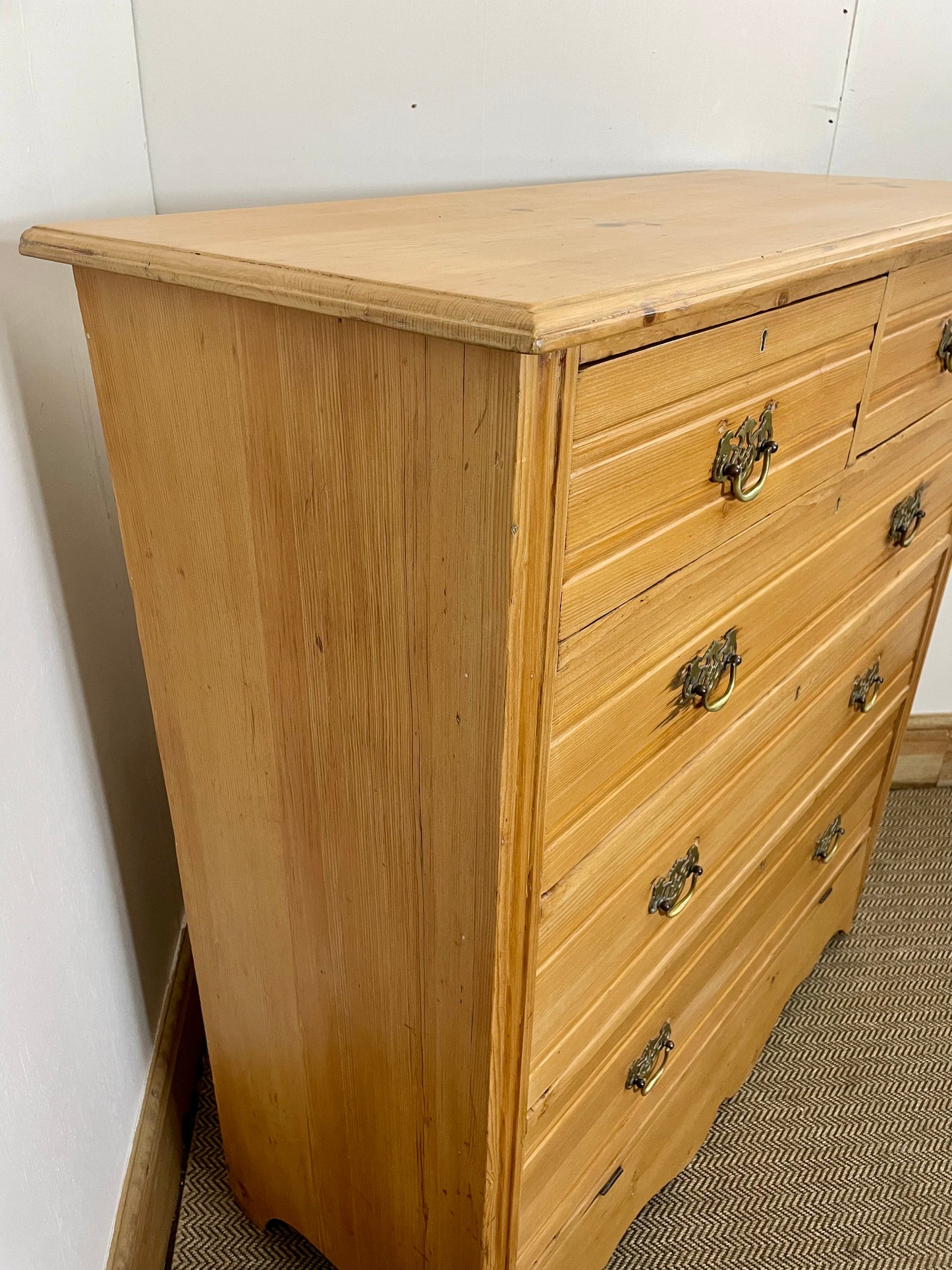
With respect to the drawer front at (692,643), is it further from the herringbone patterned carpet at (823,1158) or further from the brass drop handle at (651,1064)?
the herringbone patterned carpet at (823,1158)

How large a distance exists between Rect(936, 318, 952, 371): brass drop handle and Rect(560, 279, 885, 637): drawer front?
0.27 meters

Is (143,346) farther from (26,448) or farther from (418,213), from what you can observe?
(418,213)

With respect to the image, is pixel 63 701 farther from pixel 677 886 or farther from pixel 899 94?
pixel 899 94

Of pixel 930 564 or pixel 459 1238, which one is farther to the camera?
pixel 930 564

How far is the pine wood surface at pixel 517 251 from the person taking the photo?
1.76ft

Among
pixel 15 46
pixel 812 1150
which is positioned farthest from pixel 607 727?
pixel 812 1150

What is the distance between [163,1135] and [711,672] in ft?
3.10

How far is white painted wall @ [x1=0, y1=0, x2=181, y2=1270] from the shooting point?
821 millimetres

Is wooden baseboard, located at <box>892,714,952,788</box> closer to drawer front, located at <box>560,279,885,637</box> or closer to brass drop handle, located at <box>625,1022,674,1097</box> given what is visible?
brass drop handle, located at <box>625,1022,674,1097</box>

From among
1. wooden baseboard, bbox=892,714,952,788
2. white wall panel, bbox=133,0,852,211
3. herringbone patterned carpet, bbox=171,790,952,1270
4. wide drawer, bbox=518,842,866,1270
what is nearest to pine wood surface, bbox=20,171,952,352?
white wall panel, bbox=133,0,852,211

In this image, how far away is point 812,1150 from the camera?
4.65 ft

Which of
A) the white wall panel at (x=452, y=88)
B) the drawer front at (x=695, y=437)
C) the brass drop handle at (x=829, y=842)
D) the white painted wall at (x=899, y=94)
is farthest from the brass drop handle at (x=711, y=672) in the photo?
the white painted wall at (x=899, y=94)

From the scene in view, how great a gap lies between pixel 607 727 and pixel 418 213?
0.52 m

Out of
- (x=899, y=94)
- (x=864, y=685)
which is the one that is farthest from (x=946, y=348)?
(x=899, y=94)
